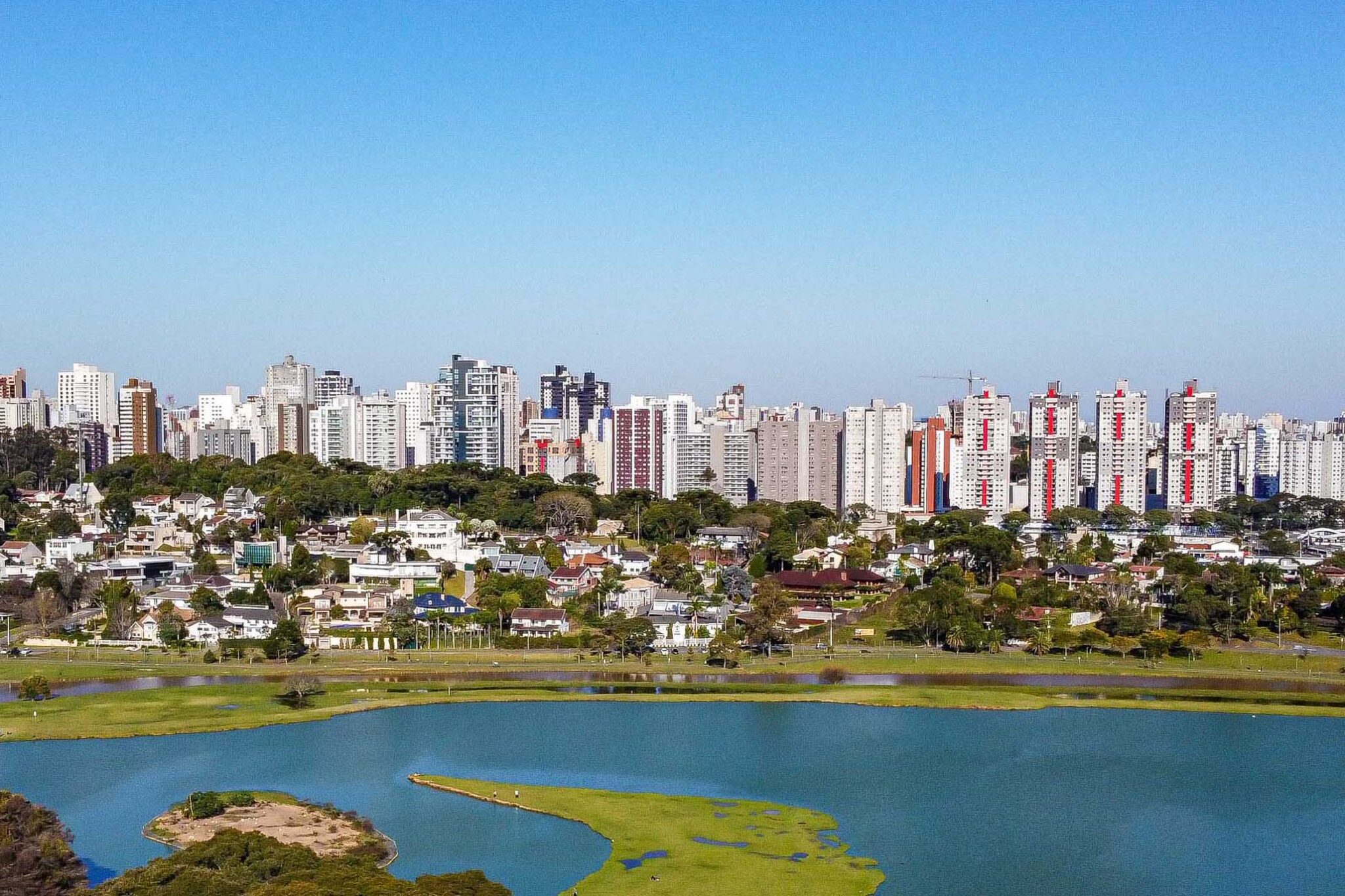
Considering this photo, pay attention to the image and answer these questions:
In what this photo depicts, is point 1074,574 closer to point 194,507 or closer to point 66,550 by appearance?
point 194,507

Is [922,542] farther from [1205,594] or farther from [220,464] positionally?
[220,464]

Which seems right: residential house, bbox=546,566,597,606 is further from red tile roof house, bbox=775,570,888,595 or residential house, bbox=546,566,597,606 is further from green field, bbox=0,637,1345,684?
red tile roof house, bbox=775,570,888,595

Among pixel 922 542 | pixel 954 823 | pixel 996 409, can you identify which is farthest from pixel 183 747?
pixel 996 409

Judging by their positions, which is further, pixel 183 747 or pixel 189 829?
pixel 183 747

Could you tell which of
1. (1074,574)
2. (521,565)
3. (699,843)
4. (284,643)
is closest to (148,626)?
(284,643)

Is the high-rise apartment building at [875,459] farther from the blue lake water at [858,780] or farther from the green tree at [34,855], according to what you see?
the green tree at [34,855]

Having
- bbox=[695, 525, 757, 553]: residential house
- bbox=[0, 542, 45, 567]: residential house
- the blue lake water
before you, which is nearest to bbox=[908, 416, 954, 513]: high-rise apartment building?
bbox=[695, 525, 757, 553]: residential house
